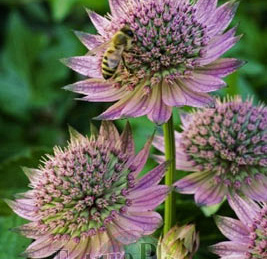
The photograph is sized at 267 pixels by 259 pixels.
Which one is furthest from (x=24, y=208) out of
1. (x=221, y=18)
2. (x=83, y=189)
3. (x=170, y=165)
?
(x=221, y=18)

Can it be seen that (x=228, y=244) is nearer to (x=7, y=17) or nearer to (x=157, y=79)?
(x=157, y=79)

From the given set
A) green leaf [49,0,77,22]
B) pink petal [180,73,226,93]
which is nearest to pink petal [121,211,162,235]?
pink petal [180,73,226,93]

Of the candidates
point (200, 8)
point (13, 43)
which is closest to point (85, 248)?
point (200, 8)

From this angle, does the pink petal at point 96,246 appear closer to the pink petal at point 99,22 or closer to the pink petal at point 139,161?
the pink petal at point 139,161

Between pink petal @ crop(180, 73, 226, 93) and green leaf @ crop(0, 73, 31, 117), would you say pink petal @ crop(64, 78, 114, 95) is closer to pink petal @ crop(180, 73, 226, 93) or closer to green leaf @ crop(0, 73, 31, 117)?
pink petal @ crop(180, 73, 226, 93)

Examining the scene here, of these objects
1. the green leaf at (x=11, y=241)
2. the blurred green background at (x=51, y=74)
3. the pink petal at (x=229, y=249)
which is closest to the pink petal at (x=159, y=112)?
the pink petal at (x=229, y=249)

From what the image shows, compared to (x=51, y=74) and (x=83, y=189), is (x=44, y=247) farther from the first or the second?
(x=51, y=74)

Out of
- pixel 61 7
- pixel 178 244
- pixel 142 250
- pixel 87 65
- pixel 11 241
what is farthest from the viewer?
pixel 61 7
